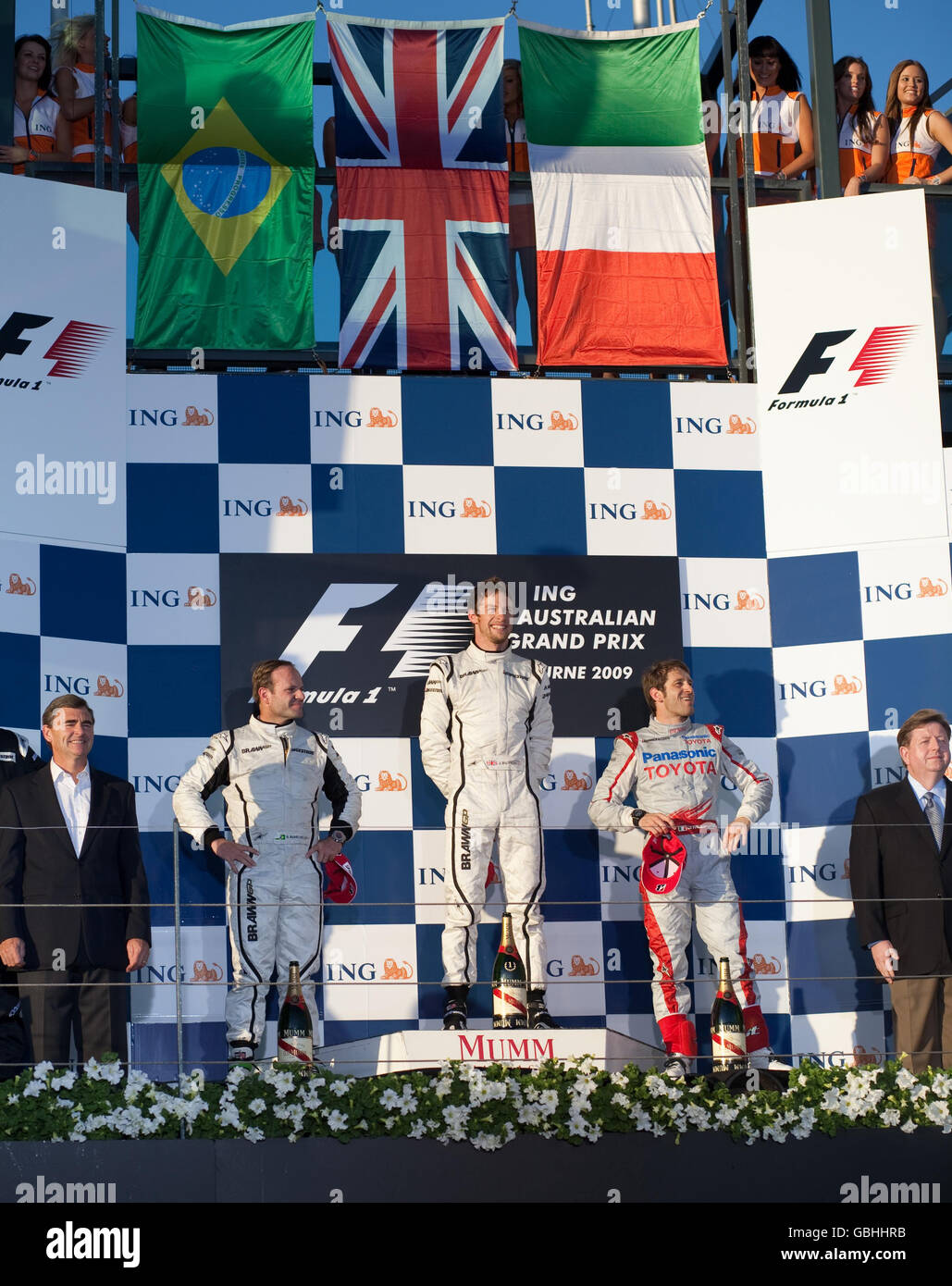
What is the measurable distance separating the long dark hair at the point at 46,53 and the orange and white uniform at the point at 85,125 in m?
0.11

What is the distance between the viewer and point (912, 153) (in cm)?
908

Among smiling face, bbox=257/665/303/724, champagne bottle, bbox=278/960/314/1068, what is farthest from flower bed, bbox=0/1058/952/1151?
smiling face, bbox=257/665/303/724

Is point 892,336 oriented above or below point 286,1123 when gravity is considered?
above

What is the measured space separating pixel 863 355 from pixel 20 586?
400cm

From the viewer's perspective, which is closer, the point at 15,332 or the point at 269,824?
the point at 269,824

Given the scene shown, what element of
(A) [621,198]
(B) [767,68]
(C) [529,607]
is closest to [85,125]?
(A) [621,198]

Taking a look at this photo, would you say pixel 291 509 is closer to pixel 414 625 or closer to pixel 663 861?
pixel 414 625

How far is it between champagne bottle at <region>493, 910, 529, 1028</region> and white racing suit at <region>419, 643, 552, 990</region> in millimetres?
756

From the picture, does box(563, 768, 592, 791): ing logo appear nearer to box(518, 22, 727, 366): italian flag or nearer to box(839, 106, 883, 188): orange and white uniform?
box(518, 22, 727, 366): italian flag

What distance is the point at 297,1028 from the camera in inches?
229

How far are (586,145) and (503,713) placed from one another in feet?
10.0
